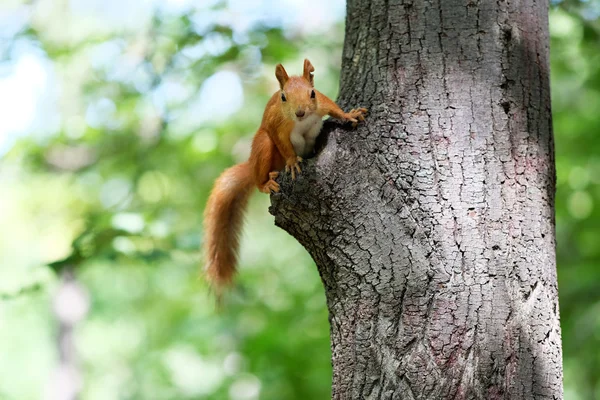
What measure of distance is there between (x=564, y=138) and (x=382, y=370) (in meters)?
4.10

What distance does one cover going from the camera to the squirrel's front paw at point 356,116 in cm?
147

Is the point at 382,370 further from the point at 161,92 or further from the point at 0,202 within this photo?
the point at 0,202

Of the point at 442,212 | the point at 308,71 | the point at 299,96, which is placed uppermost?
the point at 308,71

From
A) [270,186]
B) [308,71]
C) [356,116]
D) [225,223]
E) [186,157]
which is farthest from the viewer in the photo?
[186,157]

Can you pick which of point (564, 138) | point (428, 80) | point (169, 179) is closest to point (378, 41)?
point (428, 80)

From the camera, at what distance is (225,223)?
223 cm

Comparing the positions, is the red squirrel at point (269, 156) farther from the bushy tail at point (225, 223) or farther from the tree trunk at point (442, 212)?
the tree trunk at point (442, 212)

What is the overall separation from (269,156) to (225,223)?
463mm

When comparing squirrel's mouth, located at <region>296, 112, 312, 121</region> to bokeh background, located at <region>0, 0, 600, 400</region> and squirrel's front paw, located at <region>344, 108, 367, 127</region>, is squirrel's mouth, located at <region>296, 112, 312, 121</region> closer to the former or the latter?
squirrel's front paw, located at <region>344, 108, 367, 127</region>

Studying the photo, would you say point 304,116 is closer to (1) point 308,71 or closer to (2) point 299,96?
(2) point 299,96

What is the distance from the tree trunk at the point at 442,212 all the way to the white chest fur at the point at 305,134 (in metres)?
0.21

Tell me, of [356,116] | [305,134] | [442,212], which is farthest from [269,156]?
[442,212]

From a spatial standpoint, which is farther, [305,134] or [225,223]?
[225,223]

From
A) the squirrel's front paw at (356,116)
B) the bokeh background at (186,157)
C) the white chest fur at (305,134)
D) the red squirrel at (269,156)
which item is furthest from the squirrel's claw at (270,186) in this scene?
the bokeh background at (186,157)
